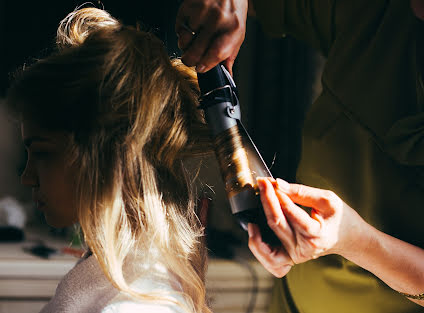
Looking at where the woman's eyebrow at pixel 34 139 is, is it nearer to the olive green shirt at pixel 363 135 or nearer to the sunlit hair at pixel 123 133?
the sunlit hair at pixel 123 133

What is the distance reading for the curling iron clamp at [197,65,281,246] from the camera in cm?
55

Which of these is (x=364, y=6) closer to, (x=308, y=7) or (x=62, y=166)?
(x=308, y=7)

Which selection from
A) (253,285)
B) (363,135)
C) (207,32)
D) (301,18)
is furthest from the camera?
(253,285)

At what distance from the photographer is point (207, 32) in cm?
63

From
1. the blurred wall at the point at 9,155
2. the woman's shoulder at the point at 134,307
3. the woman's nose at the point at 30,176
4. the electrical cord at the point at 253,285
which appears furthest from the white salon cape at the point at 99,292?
the blurred wall at the point at 9,155

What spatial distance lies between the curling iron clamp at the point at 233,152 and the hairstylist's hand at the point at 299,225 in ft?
0.05

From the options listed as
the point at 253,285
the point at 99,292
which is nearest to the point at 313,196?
the point at 99,292

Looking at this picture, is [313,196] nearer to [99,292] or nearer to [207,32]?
[207,32]

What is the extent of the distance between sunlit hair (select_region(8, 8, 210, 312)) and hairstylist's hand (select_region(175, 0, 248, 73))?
3.2 inches

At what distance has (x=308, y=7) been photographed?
2.76 feet

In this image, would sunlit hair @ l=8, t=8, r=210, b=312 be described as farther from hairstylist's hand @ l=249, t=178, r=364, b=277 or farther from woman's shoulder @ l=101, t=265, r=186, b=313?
hairstylist's hand @ l=249, t=178, r=364, b=277

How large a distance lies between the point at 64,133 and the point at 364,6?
1.77 feet

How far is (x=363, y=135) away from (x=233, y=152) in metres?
0.30

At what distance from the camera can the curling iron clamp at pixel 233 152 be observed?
555mm
